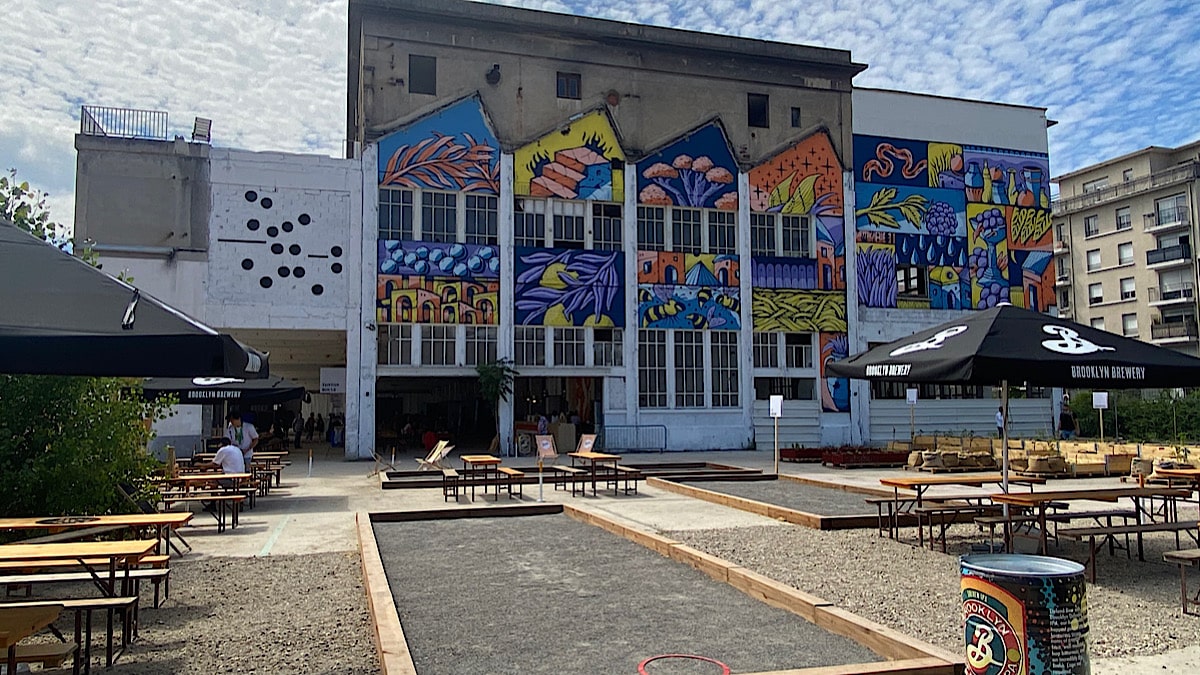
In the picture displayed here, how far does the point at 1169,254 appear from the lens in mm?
53594

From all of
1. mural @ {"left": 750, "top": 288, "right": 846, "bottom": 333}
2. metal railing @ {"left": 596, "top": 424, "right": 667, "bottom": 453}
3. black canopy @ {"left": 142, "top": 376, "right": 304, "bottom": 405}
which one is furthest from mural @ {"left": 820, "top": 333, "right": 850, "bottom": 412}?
black canopy @ {"left": 142, "top": 376, "right": 304, "bottom": 405}

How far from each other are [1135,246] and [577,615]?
60591 millimetres

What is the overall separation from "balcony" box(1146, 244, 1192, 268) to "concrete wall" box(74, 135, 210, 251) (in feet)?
174

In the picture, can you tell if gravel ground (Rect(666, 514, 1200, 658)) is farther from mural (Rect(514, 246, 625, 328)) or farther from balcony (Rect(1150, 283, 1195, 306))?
balcony (Rect(1150, 283, 1195, 306))

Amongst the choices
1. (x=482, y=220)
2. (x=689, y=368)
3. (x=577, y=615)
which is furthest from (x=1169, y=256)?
(x=577, y=615)

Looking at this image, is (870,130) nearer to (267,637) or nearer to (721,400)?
(721,400)

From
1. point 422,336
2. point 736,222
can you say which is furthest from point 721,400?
point 422,336

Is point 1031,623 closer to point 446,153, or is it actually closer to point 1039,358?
point 1039,358

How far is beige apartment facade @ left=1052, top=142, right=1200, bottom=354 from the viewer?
53219 millimetres

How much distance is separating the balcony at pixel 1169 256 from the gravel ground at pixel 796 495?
46209mm

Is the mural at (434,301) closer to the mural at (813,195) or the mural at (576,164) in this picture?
the mural at (576,164)

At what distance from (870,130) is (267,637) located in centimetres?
3016

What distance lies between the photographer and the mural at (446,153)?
2727cm

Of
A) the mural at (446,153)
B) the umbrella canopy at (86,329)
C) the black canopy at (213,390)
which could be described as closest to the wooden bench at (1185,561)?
the umbrella canopy at (86,329)
